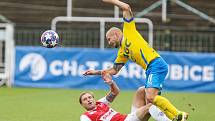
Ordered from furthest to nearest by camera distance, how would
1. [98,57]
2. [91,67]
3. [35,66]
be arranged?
[35,66]
[98,57]
[91,67]

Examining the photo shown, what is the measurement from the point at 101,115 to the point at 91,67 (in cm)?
1139

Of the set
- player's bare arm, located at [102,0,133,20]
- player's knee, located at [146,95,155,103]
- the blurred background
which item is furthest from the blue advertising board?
player's knee, located at [146,95,155,103]

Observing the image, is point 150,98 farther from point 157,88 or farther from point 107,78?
point 107,78

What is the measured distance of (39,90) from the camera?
21.9m

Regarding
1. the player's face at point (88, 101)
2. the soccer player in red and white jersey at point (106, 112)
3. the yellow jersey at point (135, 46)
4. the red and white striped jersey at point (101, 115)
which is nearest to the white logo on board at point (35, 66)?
the yellow jersey at point (135, 46)

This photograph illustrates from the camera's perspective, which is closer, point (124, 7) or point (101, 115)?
point (101, 115)

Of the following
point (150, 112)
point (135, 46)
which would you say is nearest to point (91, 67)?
point (135, 46)

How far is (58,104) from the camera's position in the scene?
57.0 ft

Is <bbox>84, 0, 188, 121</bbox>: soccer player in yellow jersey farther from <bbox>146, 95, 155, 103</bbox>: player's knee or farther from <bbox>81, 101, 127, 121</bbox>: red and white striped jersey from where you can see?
<bbox>81, 101, 127, 121</bbox>: red and white striped jersey

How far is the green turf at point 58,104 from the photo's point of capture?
14.5 m

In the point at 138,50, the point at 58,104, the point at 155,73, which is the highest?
the point at 138,50

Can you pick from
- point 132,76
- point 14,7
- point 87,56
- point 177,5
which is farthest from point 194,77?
point 14,7

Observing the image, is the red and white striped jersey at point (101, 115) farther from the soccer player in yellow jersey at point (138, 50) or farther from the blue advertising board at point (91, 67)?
the blue advertising board at point (91, 67)

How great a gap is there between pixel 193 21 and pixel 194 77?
6.34m
